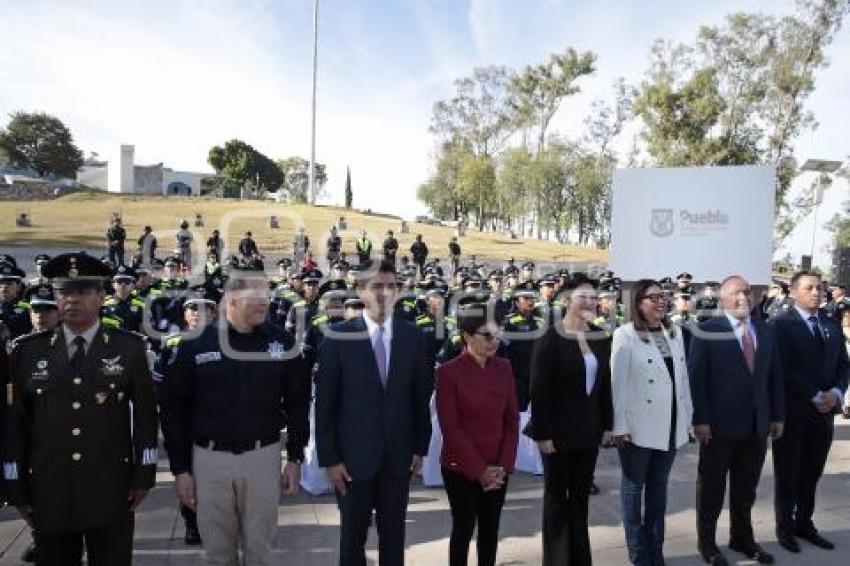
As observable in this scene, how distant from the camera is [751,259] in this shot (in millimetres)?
13484

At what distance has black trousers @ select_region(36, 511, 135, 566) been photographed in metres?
3.02

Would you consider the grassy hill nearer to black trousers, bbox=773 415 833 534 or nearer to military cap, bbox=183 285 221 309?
military cap, bbox=183 285 221 309

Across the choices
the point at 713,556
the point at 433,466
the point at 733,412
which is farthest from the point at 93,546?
the point at 733,412

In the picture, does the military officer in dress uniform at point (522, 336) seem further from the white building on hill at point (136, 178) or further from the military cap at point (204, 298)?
the white building on hill at point (136, 178)

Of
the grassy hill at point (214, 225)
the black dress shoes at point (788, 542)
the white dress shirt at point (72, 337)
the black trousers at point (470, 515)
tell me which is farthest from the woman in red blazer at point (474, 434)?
the grassy hill at point (214, 225)

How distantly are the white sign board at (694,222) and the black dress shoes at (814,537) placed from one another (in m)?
9.48

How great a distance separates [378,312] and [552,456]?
1407mm

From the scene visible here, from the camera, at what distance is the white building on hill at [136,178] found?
2977 inches

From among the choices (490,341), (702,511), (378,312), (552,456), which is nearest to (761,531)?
(702,511)

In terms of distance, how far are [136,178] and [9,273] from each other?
79270 mm

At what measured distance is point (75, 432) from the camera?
3.03 m

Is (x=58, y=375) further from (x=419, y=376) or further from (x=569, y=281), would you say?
(x=569, y=281)

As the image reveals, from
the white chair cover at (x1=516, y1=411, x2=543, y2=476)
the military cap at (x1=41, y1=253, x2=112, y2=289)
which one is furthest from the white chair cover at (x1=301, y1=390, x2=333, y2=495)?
the military cap at (x1=41, y1=253, x2=112, y2=289)

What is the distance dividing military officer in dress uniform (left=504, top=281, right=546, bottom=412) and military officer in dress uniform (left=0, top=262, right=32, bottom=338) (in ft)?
15.2
